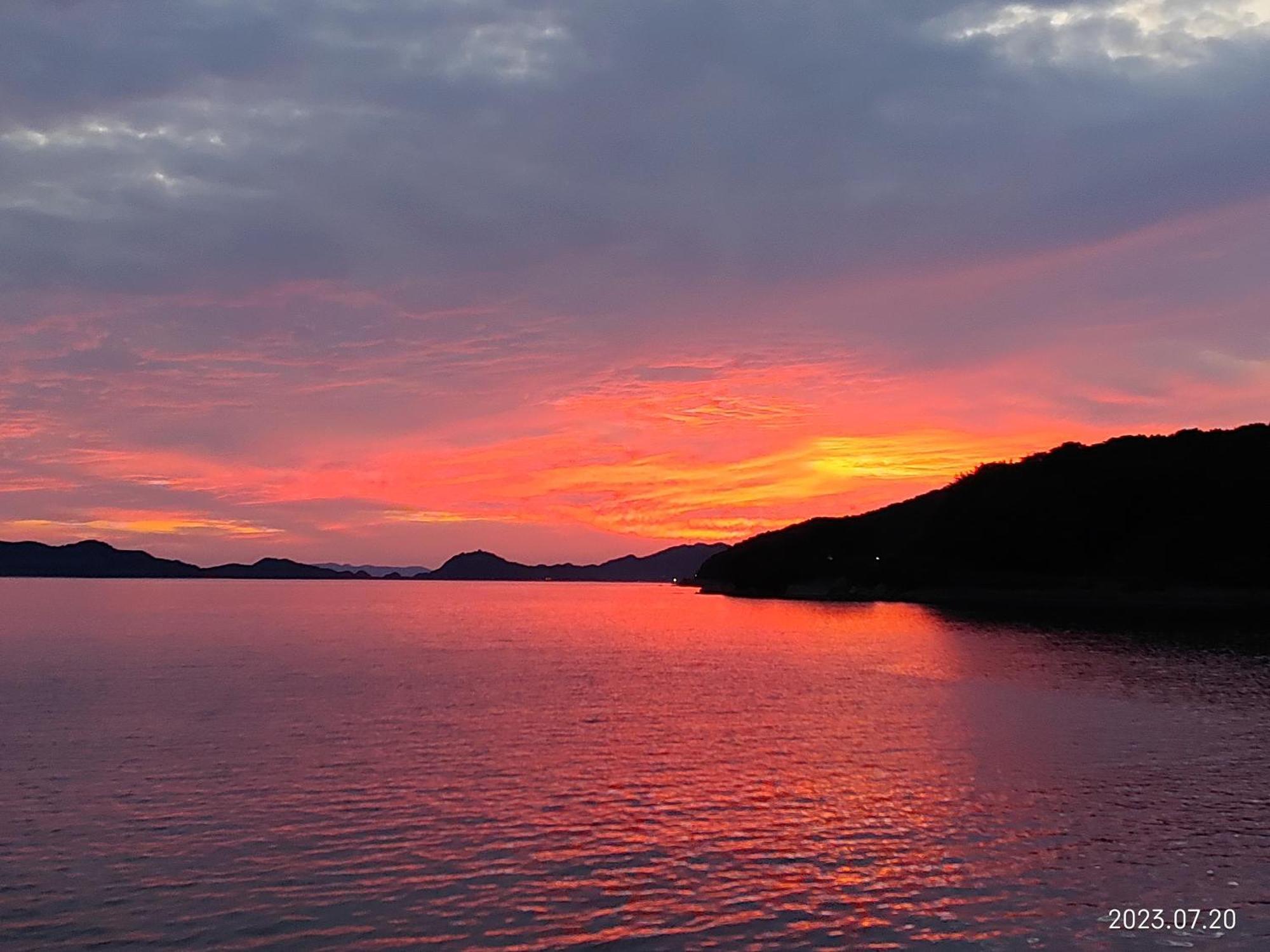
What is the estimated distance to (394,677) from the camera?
74812mm

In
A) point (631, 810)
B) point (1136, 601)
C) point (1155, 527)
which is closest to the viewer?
point (631, 810)

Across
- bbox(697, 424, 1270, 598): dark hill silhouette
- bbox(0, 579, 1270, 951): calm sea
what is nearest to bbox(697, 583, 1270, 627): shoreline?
bbox(697, 424, 1270, 598): dark hill silhouette

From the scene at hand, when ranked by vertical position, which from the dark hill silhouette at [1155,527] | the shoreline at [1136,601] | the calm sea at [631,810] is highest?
the dark hill silhouette at [1155,527]

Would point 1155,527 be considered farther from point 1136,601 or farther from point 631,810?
point 631,810

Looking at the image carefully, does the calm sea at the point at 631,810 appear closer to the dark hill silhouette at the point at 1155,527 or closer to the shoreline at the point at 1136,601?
the shoreline at the point at 1136,601

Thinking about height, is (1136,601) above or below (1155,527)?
below

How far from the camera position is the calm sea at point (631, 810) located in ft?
75.9

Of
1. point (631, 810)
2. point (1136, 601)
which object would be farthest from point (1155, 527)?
point (631, 810)

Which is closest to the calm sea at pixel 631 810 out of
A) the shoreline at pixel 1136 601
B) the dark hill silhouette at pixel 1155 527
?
the shoreline at pixel 1136 601

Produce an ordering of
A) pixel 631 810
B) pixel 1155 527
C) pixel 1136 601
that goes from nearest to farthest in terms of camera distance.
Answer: pixel 631 810 < pixel 1136 601 < pixel 1155 527

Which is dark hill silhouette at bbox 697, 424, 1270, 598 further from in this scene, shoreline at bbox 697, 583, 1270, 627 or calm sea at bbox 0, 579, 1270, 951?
calm sea at bbox 0, 579, 1270, 951

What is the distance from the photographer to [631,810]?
110 ft

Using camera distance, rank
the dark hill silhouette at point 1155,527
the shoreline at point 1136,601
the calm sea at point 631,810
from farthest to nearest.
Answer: the dark hill silhouette at point 1155,527, the shoreline at point 1136,601, the calm sea at point 631,810

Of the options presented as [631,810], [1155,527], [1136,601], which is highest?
[1155,527]
